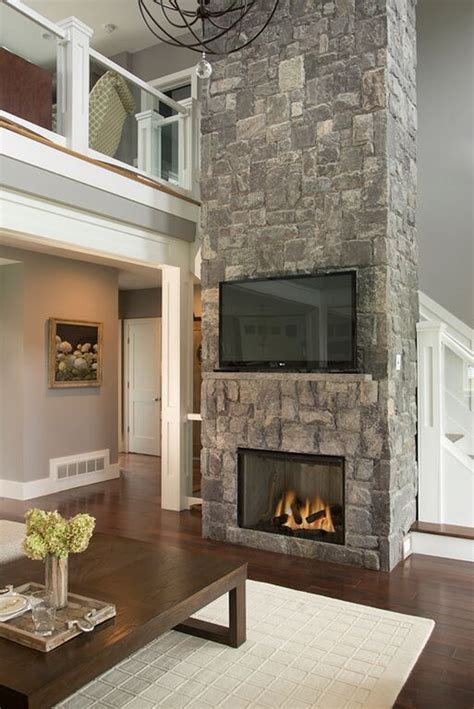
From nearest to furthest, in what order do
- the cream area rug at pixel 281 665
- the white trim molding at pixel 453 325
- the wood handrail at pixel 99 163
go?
the cream area rug at pixel 281 665 → the wood handrail at pixel 99 163 → the white trim molding at pixel 453 325

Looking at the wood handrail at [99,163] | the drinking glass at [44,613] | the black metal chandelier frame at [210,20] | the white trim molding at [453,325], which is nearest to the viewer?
the drinking glass at [44,613]

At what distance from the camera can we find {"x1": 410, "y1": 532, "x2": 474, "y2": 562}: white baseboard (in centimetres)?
417

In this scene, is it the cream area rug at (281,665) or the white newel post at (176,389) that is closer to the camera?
the cream area rug at (281,665)

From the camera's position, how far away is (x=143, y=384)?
9.45 meters

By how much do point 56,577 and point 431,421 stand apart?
3.15m

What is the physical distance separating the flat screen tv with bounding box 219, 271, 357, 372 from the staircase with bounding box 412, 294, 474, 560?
90 centimetres

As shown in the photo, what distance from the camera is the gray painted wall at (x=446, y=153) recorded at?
579cm

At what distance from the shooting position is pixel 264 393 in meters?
4.50

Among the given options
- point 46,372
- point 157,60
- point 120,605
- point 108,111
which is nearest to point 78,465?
point 46,372

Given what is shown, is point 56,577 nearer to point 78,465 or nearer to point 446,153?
point 78,465

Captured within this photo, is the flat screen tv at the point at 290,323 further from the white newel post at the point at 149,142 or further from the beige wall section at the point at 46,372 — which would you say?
the beige wall section at the point at 46,372

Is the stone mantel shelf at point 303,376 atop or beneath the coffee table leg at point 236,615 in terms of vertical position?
atop

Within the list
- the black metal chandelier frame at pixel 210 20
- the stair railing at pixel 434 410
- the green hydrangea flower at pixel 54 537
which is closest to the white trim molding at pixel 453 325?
the stair railing at pixel 434 410

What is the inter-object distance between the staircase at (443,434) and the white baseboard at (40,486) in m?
3.94
